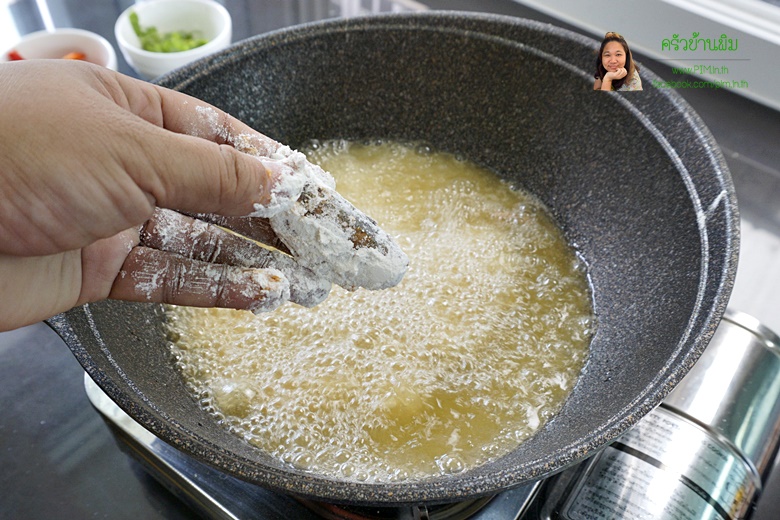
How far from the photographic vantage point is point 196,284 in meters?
0.66

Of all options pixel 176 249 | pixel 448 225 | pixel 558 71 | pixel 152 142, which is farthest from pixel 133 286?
pixel 558 71

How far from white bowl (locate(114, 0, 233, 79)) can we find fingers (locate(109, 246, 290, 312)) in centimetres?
65

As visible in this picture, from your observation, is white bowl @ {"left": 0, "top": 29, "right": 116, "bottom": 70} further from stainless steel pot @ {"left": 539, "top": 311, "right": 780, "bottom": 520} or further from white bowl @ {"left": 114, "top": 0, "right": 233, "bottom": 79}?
stainless steel pot @ {"left": 539, "top": 311, "right": 780, "bottom": 520}

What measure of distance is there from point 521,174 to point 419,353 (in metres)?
0.40

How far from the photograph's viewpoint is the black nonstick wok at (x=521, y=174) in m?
0.61

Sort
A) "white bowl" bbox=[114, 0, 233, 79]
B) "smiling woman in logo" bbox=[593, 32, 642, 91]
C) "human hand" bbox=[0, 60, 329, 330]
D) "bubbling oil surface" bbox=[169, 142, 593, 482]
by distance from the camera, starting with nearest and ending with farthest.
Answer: "human hand" bbox=[0, 60, 329, 330]
"bubbling oil surface" bbox=[169, 142, 593, 482]
"smiling woman in logo" bbox=[593, 32, 642, 91]
"white bowl" bbox=[114, 0, 233, 79]

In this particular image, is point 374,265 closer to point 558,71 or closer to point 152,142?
point 152,142

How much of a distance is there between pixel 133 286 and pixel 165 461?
221 millimetres

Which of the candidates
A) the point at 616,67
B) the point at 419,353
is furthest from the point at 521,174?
the point at 419,353

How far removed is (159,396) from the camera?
68 centimetres

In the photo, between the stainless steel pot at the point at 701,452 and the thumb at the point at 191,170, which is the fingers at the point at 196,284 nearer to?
the thumb at the point at 191,170

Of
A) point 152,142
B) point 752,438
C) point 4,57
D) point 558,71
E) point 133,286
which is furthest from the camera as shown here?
point 4,57

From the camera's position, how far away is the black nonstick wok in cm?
61

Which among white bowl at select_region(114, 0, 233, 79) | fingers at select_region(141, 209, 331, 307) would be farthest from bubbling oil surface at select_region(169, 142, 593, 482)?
white bowl at select_region(114, 0, 233, 79)
